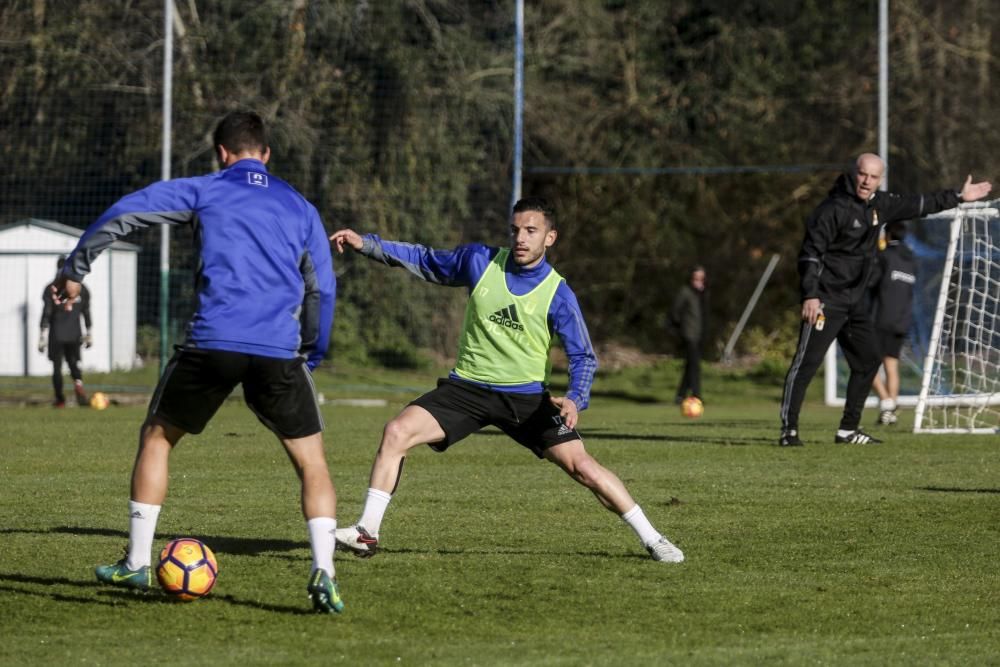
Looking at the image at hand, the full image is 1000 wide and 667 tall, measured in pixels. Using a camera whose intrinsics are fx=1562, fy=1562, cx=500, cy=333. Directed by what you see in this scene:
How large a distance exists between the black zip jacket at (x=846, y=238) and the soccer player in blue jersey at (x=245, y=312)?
7104 mm

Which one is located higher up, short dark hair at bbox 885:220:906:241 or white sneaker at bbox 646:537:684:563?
short dark hair at bbox 885:220:906:241

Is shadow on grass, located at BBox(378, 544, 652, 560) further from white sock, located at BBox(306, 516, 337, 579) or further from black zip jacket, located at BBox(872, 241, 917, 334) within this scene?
black zip jacket, located at BBox(872, 241, 917, 334)

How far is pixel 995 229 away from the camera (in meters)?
19.1

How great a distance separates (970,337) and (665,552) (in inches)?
464

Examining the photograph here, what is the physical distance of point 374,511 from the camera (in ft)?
24.4

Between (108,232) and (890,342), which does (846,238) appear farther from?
(108,232)

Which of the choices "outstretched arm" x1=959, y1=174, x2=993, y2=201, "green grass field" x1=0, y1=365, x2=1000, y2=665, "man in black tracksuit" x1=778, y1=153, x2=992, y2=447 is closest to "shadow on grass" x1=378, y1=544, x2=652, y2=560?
"green grass field" x1=0, y1=365, x2=1000, y2=665

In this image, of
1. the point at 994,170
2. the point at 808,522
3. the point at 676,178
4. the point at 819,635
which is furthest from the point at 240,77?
the point at 819,635

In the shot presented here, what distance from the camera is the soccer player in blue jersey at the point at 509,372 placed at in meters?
7.40

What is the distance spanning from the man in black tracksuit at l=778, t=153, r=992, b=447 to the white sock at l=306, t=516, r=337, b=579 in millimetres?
7161

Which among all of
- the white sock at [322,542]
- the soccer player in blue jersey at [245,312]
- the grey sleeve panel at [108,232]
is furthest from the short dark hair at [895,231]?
the grey sleeve panel at [108,232]

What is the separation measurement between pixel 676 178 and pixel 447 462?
21.7 meters

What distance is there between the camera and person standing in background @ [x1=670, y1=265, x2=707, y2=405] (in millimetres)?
22672

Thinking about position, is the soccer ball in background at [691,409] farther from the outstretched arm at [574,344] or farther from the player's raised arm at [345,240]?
the player's raised arm at [345,240]
